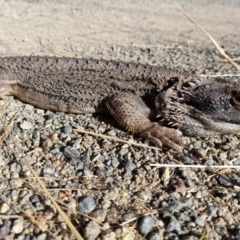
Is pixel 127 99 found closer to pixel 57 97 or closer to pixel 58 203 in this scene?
pixel 57 97


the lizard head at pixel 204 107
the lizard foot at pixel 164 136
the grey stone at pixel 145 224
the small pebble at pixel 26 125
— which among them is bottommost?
the small pebble at pixel 26 125

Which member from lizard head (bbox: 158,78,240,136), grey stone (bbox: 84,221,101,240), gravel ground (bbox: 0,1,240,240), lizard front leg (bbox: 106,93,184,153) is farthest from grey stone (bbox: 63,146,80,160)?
lizard head (bbox: 158,78,240,136)

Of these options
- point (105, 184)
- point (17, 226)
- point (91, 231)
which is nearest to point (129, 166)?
point (105, 184)

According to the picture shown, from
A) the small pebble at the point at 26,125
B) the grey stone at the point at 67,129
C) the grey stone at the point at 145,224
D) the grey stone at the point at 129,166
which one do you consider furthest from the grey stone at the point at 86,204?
the small pebble at the point at 26,125

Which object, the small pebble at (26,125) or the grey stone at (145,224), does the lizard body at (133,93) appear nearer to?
the small pebble at (26,125)

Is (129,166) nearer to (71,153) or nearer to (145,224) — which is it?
(71,153)

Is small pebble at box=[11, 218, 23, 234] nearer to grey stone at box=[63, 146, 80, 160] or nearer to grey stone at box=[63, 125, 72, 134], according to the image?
grey stone at box=[63, 146, 80, 160]

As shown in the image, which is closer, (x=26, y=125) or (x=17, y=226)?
(x=17, y=226)

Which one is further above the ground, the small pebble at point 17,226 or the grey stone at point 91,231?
the grey stone at point 91,231
